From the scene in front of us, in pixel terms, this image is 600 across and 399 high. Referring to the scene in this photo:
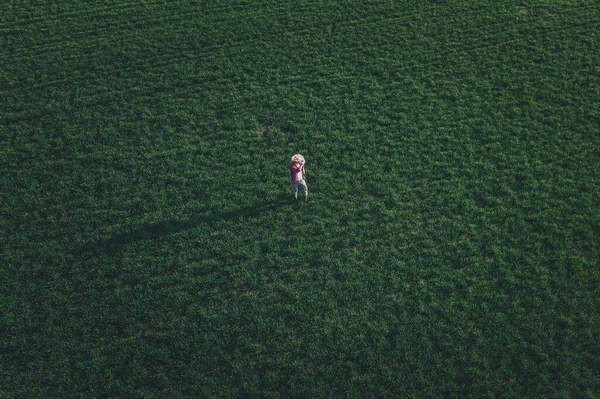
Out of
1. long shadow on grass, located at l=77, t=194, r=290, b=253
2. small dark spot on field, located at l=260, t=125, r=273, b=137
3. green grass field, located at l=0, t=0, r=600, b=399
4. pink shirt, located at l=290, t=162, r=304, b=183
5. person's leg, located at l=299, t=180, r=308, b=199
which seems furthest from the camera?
small dark spot on field, located at l=260, t=125, r=273, b=137

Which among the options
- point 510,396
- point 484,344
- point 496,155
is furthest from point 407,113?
point 510,396

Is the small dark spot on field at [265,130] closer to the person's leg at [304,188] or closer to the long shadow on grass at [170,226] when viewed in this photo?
the long shadow on grass at [170,226]

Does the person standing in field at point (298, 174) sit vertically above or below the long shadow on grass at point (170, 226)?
above

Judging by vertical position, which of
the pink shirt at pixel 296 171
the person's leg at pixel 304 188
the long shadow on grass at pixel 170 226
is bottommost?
the long shadow on grass at pixel 170 226

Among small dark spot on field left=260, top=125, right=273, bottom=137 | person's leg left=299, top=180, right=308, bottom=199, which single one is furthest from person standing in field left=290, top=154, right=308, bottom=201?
small dark spot on field left=260, top=125, right=273, bottom=137

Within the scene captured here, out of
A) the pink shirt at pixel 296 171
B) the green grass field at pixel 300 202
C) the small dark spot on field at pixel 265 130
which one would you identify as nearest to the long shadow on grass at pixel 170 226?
the green grass field at pixel 300 202

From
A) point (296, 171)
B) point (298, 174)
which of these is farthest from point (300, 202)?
point (296, 171)

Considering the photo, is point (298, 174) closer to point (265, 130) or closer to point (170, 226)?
point (265, 130)

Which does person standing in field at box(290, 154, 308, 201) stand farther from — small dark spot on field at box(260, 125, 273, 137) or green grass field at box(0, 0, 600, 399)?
small dark spot on field at box(260, 125, 273, 137)
